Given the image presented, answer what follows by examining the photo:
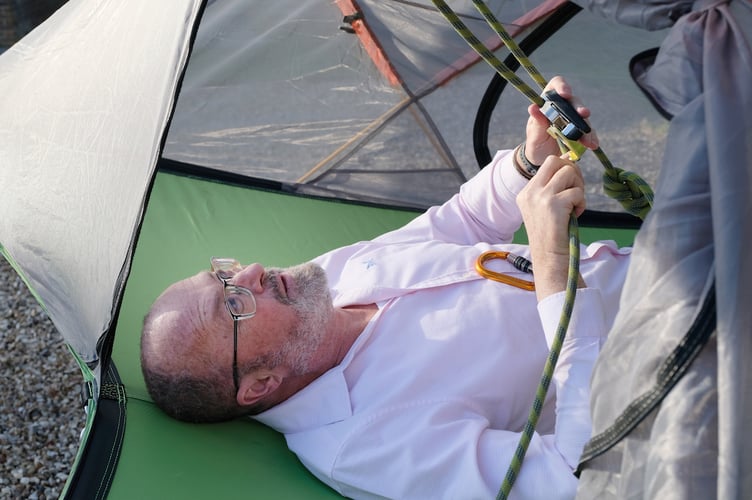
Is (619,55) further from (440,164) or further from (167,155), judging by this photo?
(167,155)

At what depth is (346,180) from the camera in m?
2.73

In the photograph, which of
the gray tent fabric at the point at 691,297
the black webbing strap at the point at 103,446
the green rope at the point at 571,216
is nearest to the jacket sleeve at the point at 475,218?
the green rope at the point at 571,216

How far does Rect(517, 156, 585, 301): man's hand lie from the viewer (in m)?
1.41

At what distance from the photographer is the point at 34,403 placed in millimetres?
2559

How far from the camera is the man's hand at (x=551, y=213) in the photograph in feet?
4.62

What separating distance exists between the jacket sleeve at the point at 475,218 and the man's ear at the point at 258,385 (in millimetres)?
461

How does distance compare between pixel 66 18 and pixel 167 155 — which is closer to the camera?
pixel 66 18

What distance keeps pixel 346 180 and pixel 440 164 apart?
0.30 metres

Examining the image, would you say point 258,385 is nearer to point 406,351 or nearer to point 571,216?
point 406,351

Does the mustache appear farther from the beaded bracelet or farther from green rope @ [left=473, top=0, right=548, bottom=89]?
green rope @ [left=473, top=0, right=548, bottom=89]

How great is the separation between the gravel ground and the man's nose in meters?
0.95

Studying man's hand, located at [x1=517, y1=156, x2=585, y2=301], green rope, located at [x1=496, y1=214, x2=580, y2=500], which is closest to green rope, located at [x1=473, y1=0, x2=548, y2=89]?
man's hand, located at [x1=517, y1=156, x2=585, y2=301]

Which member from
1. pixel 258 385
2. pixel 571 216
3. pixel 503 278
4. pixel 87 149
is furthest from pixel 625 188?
pixel 87 149

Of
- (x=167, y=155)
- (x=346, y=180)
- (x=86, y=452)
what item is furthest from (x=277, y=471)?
(x=167, y=155)
